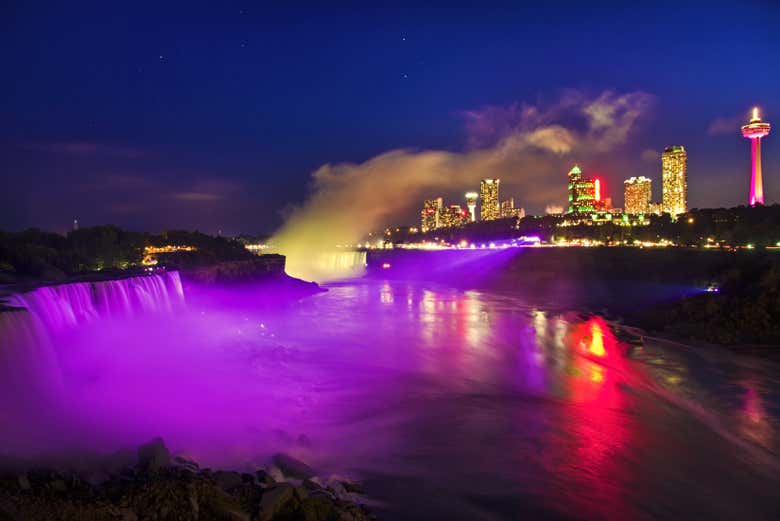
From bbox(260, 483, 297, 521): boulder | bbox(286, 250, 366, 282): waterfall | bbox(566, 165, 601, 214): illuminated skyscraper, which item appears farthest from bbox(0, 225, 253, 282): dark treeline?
bbox(566, 165, 601, 214): illuminated skyscraper

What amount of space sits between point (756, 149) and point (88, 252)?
127036 millimetres

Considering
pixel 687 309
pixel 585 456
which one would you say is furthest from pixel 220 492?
pixel 687 309

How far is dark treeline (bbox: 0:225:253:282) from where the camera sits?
25125 mm

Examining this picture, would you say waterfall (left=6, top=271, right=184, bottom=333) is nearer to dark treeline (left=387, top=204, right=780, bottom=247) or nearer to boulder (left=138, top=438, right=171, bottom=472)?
boulder (left=138, top=438, right=171, bottom=472)

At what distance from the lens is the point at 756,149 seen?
106000 millimetres

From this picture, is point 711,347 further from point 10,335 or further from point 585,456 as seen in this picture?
point 10,335

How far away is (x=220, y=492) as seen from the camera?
6441 millimetres

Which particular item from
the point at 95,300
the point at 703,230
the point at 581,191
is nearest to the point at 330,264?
the point at 703,230

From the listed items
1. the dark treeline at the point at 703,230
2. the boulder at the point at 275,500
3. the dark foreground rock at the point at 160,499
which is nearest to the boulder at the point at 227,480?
the dark foreground rock at the point at 160,499

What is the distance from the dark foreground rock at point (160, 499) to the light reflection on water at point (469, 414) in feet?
5.86

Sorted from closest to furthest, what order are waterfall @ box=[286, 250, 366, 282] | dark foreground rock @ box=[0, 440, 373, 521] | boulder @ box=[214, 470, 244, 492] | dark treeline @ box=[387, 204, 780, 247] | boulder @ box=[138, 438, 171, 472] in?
1. dark foreground rock @ box=[0, 440, 373, 521]
2. boulder @ box=[214, 470, 244, 492]
3. boulder @ box=[138, 438, 171, 472]
4. dark treeline @ box=[387, 204, 780, 247]
5. waterfall @ box=[286, 250, 366, 282]

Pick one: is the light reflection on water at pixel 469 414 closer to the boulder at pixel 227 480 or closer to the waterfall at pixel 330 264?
the boulder at pixel 227 480

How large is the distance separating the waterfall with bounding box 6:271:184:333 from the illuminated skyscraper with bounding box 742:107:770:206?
120 metres

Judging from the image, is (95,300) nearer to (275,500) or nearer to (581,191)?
(275,500)
